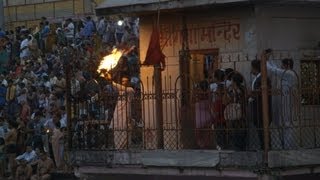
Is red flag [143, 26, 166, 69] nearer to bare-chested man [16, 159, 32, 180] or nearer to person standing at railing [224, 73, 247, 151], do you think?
person standing at railing [224, 73, 247, 151]

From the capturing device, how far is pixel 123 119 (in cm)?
1338

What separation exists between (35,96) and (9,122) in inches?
93.2

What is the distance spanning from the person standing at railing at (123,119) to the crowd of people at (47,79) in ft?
1.56

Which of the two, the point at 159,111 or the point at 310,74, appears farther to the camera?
the point at 310,74

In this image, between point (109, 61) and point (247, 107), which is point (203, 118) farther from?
point (109, 61)

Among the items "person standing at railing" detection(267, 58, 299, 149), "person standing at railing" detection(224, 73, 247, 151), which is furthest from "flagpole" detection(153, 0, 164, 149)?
"person standing at railing" detection(267, 58, 299, 149)

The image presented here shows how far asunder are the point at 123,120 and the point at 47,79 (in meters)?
11.5

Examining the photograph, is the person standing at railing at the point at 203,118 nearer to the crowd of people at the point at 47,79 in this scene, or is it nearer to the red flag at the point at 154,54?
the red flag at the point at 154,54

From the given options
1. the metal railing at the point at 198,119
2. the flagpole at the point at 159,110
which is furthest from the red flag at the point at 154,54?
the metal railing at the point at 198,119

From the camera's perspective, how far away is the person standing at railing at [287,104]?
39.5ft

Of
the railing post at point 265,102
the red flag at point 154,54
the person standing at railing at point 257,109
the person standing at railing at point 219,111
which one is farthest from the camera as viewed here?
the red flag at point 154,54

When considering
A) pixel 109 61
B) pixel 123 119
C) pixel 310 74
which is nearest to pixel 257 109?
pixel 310 74

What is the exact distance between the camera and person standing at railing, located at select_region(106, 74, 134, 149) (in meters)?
13.2

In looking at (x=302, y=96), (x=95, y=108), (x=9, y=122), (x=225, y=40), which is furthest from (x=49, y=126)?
(x=302, y=96)
